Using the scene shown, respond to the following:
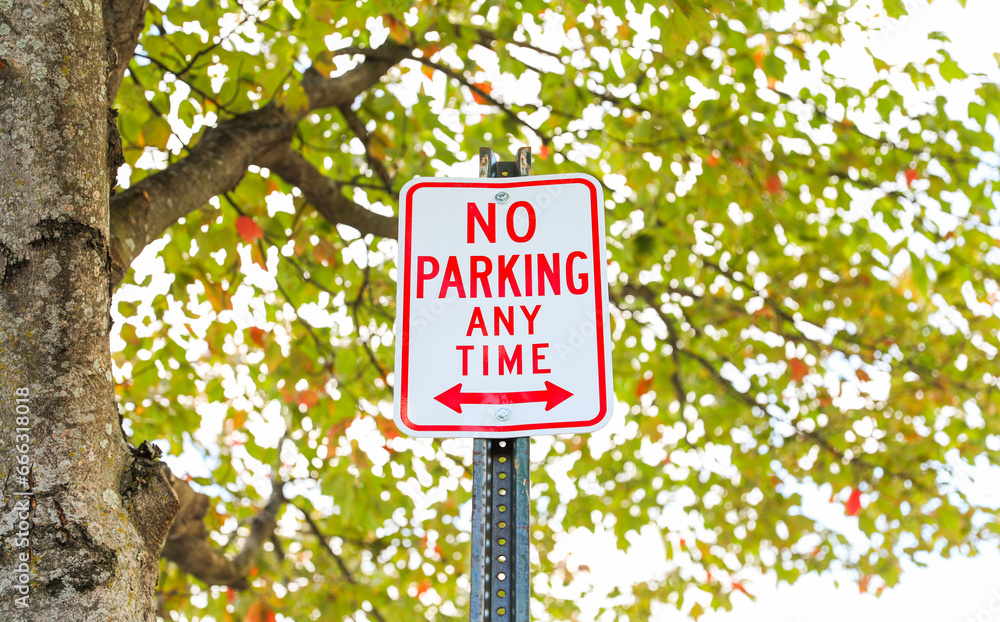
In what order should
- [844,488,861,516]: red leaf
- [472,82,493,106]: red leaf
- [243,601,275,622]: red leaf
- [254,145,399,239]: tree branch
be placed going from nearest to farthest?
[254,145,399,239]: tree branch → [243,601,275,622]: red leaf → [472,82,493,106]: red leaf → [844,488,861,516]: red leaf

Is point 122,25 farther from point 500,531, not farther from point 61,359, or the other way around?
point 500,531

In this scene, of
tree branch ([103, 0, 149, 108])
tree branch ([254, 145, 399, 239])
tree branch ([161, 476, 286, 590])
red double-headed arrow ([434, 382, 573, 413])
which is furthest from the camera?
tree branch ([254, 145, 399, 239])

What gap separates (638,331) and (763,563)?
2495mm

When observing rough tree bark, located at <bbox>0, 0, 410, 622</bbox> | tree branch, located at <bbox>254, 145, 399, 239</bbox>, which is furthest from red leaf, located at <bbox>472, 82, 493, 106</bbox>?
rough tree bark, located at <bbox>0, 0, 410, 622</bbox>

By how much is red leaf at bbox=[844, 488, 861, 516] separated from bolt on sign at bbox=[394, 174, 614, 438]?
13.3ft

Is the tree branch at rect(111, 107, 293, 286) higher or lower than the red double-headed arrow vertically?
higher

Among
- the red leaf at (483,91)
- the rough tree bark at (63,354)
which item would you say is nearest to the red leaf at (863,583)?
the red leaf at (483,91)

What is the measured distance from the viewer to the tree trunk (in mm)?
1198

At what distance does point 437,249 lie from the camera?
1.43 meters

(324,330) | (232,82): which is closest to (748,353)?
(324,330)

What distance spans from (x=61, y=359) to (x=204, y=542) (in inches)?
85.2

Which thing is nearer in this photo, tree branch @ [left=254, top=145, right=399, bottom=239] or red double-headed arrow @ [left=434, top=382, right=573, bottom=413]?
red double-headed arrow @ [left=434, top=382, right=573, bottom=413]

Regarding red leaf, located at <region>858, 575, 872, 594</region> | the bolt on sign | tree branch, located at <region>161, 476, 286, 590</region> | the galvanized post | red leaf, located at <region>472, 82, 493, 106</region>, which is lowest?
red leaf, located at <region>858, 575, 872, 594</region>

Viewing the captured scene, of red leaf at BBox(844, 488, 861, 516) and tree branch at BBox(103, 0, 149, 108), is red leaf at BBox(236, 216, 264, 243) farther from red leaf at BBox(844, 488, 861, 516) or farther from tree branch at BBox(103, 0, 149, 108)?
red leaf at BBox(844, 488, 861, 516)
